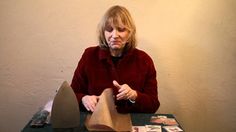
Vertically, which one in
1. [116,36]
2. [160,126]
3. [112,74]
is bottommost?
[160,126]

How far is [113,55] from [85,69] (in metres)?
0.19

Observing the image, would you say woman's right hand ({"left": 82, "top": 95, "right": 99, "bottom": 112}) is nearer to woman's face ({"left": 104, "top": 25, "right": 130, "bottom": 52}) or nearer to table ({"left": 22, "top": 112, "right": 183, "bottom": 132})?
table ({"left": 22, "top": 112, "right": 183, "bottom": 132})

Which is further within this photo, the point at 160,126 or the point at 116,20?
the point at 116,20

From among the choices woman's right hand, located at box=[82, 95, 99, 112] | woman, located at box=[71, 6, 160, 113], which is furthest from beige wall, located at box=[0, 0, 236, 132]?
woman's right hand, located at box=[82, 95, 99, 112]

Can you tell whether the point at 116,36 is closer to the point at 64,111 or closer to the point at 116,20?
the point at 116,20

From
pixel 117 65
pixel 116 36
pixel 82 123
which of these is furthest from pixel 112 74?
pixel 82 123

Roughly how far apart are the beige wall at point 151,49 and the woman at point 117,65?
0.36 m

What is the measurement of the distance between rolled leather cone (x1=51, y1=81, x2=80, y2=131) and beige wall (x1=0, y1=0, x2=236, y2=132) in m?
0.91

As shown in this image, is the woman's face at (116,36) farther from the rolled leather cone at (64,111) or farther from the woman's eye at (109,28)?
the rolled leather cone at (64,111)

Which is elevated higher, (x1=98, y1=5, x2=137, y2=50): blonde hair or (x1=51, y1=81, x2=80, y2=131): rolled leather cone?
(x1=98, y1=5, x2=137, y2=50): blonde hair

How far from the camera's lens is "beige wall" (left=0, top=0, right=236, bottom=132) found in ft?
6.64

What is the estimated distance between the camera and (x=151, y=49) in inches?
81.3

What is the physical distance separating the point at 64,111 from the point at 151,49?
1045mm

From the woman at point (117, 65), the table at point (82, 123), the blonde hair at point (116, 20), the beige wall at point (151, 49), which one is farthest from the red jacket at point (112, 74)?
the beige wall at point (151, 49)
